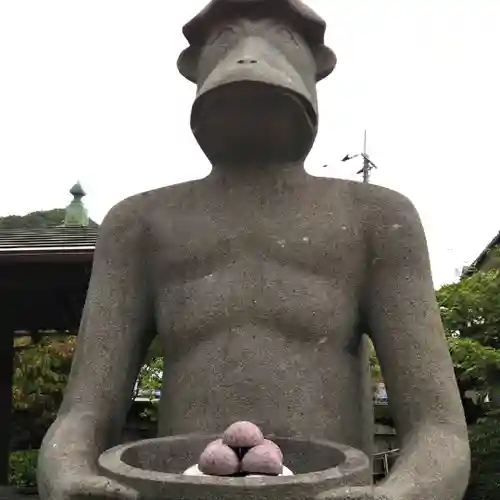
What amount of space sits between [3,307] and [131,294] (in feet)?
25.7

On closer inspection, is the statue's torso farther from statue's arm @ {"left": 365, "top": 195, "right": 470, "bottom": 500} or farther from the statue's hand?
the statue's hand

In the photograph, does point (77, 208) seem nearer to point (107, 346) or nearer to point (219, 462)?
point (107, 346)

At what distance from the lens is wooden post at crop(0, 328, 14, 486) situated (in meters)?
10.7

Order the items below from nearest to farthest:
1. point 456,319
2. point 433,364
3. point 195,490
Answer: point 195,490 < point 433,364 < point 456,319

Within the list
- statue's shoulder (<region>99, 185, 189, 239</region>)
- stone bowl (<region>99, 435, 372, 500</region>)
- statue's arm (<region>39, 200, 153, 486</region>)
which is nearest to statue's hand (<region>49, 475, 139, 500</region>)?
stone bowl (<region>99, 435, 372, 500</region>)

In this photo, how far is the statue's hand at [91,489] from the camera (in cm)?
171

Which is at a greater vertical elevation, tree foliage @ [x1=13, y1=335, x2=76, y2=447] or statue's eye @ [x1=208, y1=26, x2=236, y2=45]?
statue's eye @ [x1=208, y1=26, x2=236, y2=45]

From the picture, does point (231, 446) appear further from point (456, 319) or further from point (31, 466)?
point (31, 466)

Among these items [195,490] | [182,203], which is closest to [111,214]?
[182,203]

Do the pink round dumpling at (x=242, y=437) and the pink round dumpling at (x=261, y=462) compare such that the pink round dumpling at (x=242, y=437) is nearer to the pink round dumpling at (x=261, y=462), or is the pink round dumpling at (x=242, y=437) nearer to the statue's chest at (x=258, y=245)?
the pink round dumpling at (x=261, y=462)

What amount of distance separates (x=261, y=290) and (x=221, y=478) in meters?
0.78

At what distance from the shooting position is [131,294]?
8.04 feet

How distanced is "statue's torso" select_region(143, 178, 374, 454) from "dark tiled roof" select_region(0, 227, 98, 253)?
4.07 metres

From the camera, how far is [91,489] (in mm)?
1809
